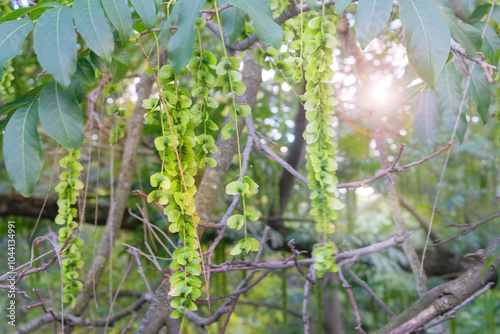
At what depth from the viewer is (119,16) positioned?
29.2 inches

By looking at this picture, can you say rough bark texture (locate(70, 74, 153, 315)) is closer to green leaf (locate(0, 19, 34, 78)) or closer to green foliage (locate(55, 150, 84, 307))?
green foliage (locate(55, 150, 84, 307))

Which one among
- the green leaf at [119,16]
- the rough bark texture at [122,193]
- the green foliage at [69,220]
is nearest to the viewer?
the green leaf at [119,16]

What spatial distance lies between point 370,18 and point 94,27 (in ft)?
1.62

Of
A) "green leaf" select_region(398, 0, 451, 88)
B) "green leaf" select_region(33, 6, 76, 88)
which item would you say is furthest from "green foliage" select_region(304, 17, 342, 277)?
"green leaf" select_region(33, 6, 76, 88)

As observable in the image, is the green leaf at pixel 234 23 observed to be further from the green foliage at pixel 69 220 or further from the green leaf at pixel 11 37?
the green foliage at pixel 69 220

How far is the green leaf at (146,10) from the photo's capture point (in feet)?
2.43

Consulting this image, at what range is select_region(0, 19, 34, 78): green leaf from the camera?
30.0 inches

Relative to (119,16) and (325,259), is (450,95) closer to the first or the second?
(325,259)

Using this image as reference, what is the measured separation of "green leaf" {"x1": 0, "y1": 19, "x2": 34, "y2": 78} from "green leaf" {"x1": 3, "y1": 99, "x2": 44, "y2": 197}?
0.12 meters

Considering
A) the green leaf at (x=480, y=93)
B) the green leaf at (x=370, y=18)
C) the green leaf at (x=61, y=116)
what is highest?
the green leaf at (x=370, y=18)

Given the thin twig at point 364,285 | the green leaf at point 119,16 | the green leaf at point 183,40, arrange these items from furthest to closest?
the thin twig at point 364,285 → the green leaf at point 119,16 → the green leaf at point 183,40

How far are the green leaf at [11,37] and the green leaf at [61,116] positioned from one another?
0.09m

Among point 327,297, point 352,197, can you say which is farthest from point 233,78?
point 327,297

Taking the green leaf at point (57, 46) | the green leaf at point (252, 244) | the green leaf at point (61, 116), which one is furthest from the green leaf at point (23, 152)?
the green leaf at point (252, 244)
